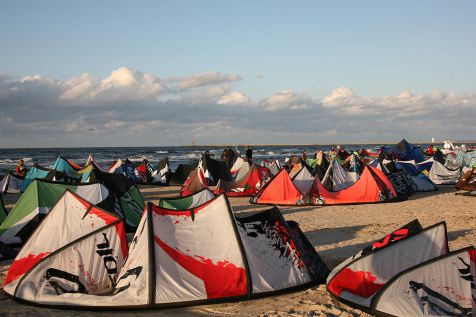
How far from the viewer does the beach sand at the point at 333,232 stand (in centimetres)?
634

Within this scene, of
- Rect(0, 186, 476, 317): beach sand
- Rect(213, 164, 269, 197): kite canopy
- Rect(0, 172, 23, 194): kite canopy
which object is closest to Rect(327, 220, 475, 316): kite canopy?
Rect(0, 186, 476, 317): beach sand

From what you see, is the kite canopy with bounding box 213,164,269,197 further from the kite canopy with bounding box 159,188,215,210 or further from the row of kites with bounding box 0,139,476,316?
the row of kites with bounding box 0,139,476,316

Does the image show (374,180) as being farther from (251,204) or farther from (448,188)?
(448,188)

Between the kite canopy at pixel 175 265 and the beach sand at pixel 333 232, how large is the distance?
146 mm

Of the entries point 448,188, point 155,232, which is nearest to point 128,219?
point 155,232

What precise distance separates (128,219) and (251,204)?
6710 millimetres

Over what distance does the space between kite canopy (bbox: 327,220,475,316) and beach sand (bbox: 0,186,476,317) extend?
310mm

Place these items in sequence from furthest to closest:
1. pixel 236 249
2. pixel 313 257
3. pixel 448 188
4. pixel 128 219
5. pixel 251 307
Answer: pixel 448 188
pixel 128 219
pixel 313 257
pixel 236 249
pixel 251 307

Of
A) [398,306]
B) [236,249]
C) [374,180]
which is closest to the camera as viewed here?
[398,306]

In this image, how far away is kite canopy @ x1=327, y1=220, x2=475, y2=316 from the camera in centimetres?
587

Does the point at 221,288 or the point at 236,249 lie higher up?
the point at 236,249

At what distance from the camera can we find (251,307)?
6.53 metres

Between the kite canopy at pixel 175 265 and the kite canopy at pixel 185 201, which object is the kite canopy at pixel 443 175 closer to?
the kite canopy at pixel 185 201

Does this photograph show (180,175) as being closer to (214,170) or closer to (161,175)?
(161,175)
